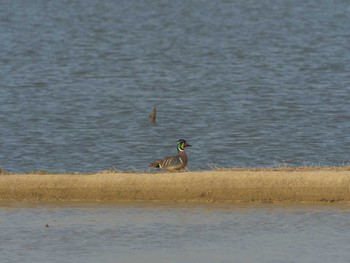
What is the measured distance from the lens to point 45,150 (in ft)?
62.6

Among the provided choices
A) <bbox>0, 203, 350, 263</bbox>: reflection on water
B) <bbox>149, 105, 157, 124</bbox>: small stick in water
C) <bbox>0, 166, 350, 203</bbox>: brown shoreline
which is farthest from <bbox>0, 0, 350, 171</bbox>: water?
<bbox>0, 203, 350, 263</bbox>: reflection on water

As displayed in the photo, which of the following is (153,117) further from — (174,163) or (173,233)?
(173,233)

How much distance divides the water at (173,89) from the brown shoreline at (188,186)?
5064 millimetres

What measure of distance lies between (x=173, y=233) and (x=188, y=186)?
1.23 metres

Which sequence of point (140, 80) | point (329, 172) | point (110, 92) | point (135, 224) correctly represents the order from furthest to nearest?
1. point (140, 80)
2. point (110, 92)
3. point (329, 172)
4. point (135, 224)

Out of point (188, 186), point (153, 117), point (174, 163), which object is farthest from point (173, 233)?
point (153, 117)

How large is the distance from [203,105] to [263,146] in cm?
484

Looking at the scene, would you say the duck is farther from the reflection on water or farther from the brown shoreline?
the reflection on water

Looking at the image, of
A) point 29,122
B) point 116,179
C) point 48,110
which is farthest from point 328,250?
point 48,110

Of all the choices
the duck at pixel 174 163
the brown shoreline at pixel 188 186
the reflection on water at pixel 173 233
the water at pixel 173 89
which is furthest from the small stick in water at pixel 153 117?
the reflection on water at pixel 173 233

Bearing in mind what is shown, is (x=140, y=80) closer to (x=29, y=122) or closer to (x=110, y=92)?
(x=110, y=92)

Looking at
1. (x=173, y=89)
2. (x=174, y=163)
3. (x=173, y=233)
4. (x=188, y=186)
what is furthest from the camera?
(x=173, y=89)

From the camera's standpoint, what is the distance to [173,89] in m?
26.6

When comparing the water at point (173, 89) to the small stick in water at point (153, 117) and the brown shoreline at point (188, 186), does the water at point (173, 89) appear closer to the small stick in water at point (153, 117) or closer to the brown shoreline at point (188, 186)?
the small stick in water at point (153, 117)
